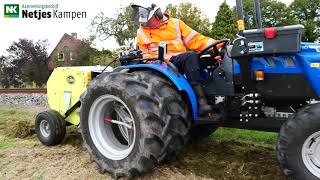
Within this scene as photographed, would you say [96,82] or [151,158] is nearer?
[151,158]

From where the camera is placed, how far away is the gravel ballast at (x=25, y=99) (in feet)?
38.6

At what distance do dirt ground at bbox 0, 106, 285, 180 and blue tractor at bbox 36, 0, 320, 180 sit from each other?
0.25 meters

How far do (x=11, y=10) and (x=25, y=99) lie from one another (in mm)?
8832

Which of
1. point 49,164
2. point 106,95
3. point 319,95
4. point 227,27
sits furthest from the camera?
point 227,27

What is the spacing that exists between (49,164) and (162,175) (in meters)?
1.48

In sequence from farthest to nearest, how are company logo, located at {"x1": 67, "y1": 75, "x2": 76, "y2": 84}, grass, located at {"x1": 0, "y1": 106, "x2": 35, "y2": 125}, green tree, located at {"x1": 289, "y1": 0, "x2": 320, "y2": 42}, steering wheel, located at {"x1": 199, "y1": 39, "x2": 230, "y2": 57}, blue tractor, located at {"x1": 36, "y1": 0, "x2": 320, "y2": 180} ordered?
green tree, located at {"x1": 289, "y1": 0, "x2": 320, "y2": 42} → grass, located at {"x1": 0, "y1": 106, "x2": 35, "y2": 125} → company logo, located at {"x1": 67, "y1": 75, "x2": 76, "y2": 84} → steering wheel, located at {"x1": 199, "y1": 39, "x2": 230, "y2": 57} → blue tractor, located at {"x1": 36, "y1": 0, "x2": 320, "y2": 180}

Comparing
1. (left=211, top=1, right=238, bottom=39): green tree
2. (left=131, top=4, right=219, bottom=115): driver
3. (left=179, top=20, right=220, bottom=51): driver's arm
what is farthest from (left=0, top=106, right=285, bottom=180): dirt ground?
(left=211, top=1, right=238, bottom=39): green tree

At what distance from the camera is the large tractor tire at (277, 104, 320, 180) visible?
3.51m

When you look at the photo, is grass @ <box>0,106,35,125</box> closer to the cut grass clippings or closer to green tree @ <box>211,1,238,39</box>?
the cut grass clippings

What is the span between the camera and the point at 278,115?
417 cm

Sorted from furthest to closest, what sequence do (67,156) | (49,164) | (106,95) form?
(67,156) < (49,164) < (106,95)

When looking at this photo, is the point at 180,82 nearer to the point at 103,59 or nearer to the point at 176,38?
the point at 176,38

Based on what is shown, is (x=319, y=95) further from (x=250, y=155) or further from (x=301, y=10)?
(x=301, y=10)

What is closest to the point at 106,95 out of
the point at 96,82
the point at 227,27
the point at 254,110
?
the point at 96,82
